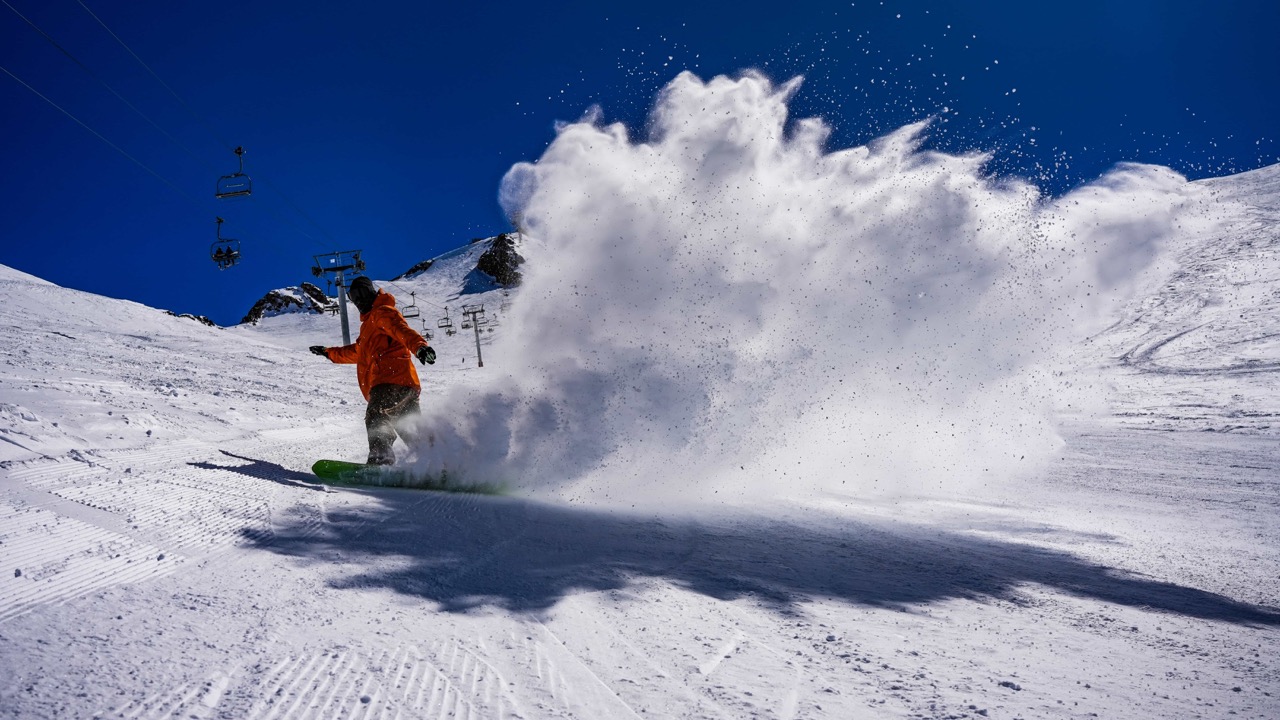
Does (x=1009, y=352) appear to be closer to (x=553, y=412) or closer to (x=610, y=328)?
(x=610, y=328)

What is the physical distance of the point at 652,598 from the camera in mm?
2980

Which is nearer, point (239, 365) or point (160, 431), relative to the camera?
Answer: point (160, 431)

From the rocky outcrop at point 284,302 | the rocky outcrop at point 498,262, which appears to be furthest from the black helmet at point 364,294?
the rocky outcrop at point 284,302

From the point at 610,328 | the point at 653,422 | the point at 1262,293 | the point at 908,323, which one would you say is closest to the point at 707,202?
the point at 610,328

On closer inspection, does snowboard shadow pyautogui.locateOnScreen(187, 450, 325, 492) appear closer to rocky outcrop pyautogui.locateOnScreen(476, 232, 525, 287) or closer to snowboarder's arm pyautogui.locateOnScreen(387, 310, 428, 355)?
snowboarder's arm pyautogui.locateOnScreen(387, 310, 428, 355)

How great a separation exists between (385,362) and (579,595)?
179 inches

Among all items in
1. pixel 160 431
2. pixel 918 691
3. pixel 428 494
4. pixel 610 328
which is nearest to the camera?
pixel 918 691

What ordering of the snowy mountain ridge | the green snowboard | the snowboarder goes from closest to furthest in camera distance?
the green snowboard, the snowboarder, the snowy mountain ridge

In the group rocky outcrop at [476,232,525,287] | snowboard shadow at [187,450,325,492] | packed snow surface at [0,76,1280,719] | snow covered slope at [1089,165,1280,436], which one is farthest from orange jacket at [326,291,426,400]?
rocky outcrop at [476,232,525,287]

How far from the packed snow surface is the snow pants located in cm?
28

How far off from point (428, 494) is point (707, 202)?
519 cm

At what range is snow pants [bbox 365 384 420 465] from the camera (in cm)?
639

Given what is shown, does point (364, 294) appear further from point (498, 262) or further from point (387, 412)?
point (498, 262)

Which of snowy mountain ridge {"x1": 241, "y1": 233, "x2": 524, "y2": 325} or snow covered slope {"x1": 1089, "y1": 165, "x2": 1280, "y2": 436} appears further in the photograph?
snowy mountain ridge {"x1": 241, "y1": 233, "x2": 524, "y2": 325}
